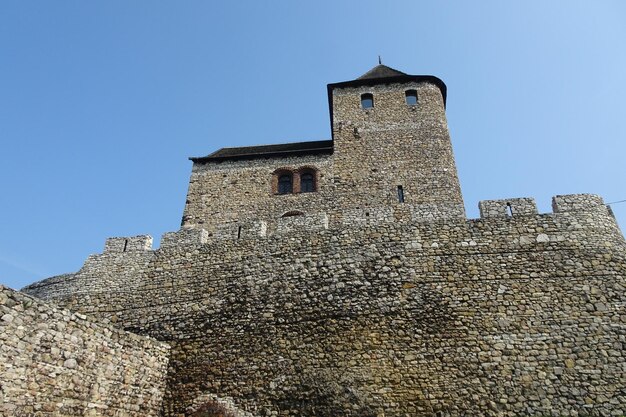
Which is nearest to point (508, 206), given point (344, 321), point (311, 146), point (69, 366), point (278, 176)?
point (344, 321)

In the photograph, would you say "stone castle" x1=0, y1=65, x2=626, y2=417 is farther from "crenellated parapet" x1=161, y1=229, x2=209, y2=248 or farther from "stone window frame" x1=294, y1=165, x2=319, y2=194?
"stone window frame" x1=294, y1=165, x2=319, y2=194

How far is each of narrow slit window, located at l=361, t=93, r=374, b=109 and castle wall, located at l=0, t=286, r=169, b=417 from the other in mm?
15856

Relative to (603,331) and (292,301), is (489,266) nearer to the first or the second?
(603,331)

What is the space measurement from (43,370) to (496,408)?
26.5ft

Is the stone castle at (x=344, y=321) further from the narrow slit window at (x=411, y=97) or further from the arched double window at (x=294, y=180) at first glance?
the narrow slit window at (x=411, y=97)

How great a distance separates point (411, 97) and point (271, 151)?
753cm

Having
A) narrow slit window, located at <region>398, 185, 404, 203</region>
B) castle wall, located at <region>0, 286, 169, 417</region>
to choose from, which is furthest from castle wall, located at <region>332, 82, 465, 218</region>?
castle wall, located at <region>0, 286, 169, 417</region>

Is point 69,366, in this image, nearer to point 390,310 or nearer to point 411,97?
point 390,310

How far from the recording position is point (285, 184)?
19734mm

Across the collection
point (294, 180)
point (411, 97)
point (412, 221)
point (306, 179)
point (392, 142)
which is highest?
point (411, 97)

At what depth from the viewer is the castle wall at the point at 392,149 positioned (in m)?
17.9

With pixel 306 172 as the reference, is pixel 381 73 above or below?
above

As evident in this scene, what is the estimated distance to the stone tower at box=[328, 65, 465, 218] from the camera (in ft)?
58.7

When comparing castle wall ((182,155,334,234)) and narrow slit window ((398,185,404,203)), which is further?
castle wall ((182,155,334,234))
